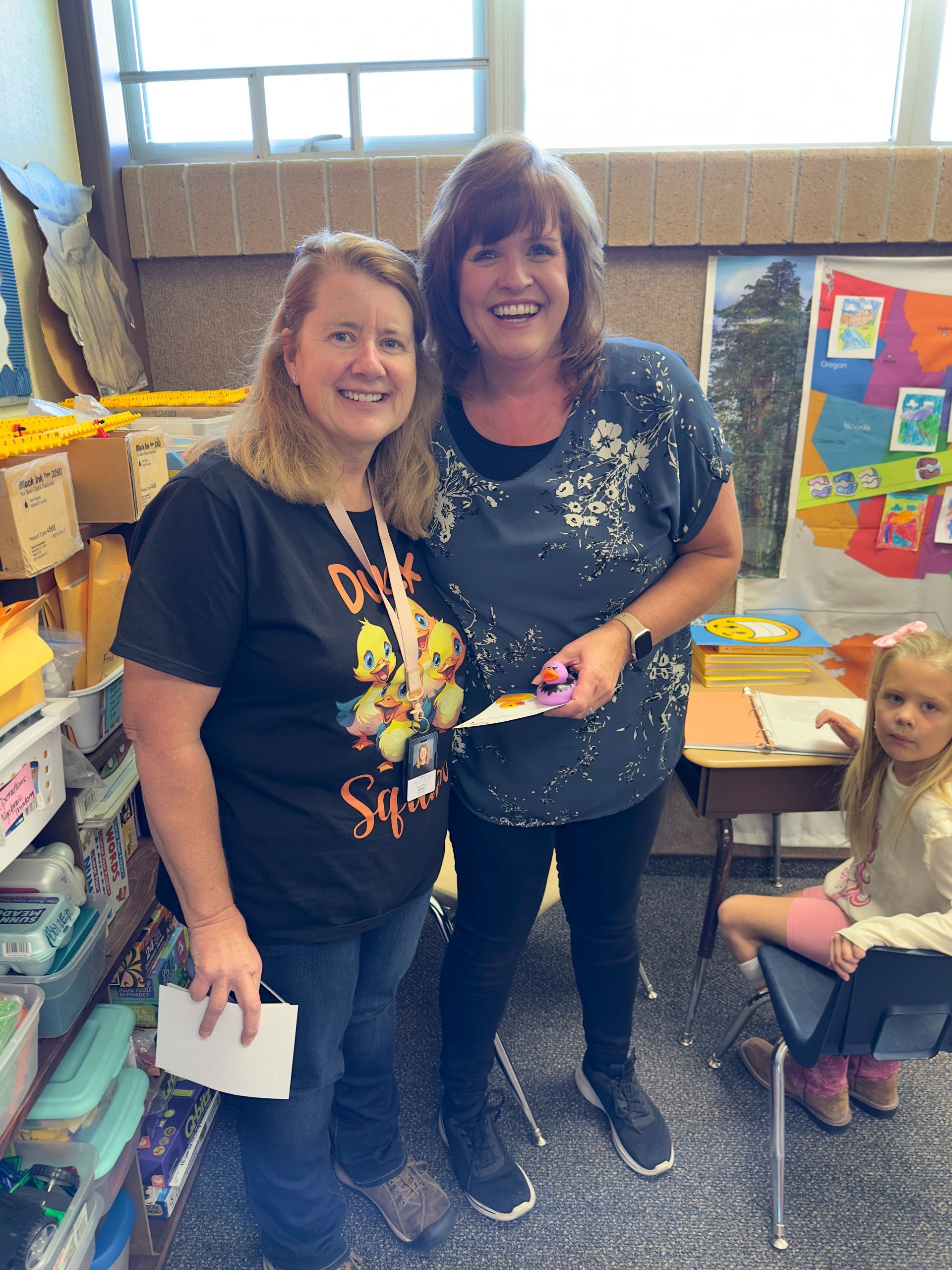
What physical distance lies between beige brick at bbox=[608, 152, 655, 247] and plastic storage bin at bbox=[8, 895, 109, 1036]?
184 centimetres

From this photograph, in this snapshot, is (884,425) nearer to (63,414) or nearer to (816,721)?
(816,721)

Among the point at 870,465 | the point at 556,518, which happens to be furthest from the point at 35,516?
the point at 870,465

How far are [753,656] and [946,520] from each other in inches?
26.5

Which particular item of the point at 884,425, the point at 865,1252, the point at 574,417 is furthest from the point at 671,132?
the point at 865,1252

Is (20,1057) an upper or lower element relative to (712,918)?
upper

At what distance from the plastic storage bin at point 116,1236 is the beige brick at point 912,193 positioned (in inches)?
100

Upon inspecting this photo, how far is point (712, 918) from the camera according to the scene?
5.89 feet

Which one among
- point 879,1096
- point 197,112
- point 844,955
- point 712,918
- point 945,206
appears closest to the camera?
point 844,955

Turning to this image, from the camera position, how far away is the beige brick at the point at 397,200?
1.90 m

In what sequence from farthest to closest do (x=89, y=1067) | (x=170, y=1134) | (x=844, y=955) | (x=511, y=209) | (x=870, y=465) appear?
(x=870, y=465)
(x=170, y=1134)
(x=844, y=955)
(x=89, y=1067)
(x=511, y=209)

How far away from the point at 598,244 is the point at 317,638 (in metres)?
0.70

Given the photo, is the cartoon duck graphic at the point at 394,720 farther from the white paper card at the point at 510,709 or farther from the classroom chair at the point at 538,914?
the classroom chair at the point at 538,914

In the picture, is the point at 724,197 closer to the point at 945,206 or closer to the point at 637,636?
the point at 945,206

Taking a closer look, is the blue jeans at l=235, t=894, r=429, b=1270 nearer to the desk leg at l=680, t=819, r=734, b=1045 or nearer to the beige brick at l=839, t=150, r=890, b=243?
the desk leg at l=680, t=819, r=734, b=1045
